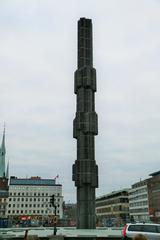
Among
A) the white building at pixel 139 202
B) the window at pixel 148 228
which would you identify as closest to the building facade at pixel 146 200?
the white building at pixel 139 202

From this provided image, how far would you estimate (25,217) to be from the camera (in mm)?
148875

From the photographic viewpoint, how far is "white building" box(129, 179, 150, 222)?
13332 cm

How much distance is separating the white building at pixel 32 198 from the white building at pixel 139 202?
3460cm

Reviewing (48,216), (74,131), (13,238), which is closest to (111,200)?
(48,216)

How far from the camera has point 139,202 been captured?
140500mm

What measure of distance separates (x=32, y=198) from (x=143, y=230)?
466ft

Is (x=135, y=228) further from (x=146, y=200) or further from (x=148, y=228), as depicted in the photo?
(x=146, y=200)

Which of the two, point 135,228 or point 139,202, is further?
A: point 139,202

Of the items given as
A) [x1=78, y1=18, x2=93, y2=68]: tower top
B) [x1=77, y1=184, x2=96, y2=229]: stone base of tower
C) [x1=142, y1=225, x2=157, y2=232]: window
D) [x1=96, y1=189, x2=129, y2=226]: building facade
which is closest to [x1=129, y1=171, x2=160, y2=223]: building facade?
[x1=96, y1=189, x2=129, y2=226]: building facade

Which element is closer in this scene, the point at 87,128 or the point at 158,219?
the point at 87,128

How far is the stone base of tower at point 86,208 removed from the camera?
48.0 meters

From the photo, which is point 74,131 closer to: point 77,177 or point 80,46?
point 77,177

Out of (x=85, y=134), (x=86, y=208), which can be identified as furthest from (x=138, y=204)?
(x=85, y=134)

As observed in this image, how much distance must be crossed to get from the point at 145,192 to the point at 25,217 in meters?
55.8
